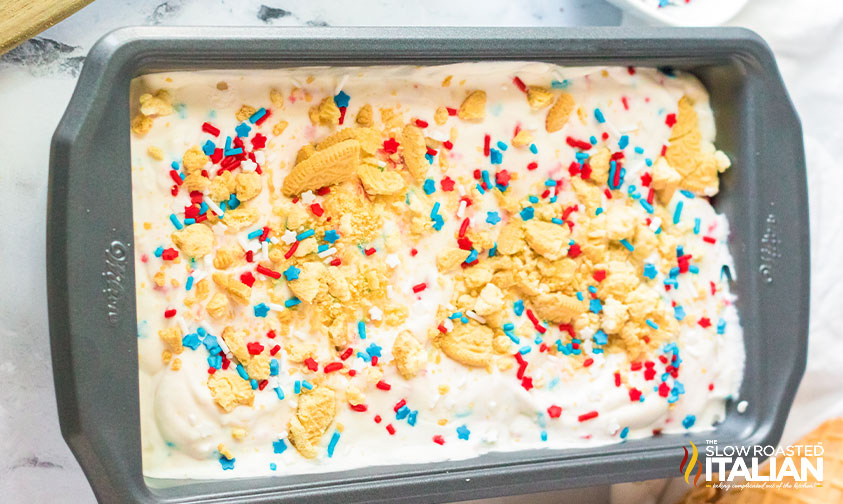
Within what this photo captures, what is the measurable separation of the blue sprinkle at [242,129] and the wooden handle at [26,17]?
0.31 m

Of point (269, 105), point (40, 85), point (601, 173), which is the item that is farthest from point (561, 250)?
point (40, 85)

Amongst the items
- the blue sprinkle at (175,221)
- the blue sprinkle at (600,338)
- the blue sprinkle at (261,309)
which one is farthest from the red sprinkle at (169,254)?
the blue sprinkle at (600,338)

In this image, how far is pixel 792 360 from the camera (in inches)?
60.2

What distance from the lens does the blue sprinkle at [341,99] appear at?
1.41 meters

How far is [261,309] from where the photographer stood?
4.57ft

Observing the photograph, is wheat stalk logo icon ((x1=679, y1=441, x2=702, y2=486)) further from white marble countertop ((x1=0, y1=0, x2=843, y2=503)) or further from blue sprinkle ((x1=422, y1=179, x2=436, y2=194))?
blue sprinkle ((x1=422, y1=179, x2=436, y2=194))

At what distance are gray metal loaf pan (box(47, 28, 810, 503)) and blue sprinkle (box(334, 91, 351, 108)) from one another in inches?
3.8

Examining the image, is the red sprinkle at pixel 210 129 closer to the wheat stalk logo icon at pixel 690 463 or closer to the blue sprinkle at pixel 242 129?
the blue sprinkle at pixel 242 129

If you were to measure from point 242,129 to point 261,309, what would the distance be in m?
0.29

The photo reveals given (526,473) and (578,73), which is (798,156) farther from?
(526,473)

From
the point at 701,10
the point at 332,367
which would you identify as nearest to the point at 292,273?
the point at 332,367

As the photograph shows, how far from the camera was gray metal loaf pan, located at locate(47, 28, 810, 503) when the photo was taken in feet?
3.91

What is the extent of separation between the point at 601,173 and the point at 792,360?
48 cm

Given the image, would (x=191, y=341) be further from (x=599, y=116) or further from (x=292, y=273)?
(x=599, y=116)
